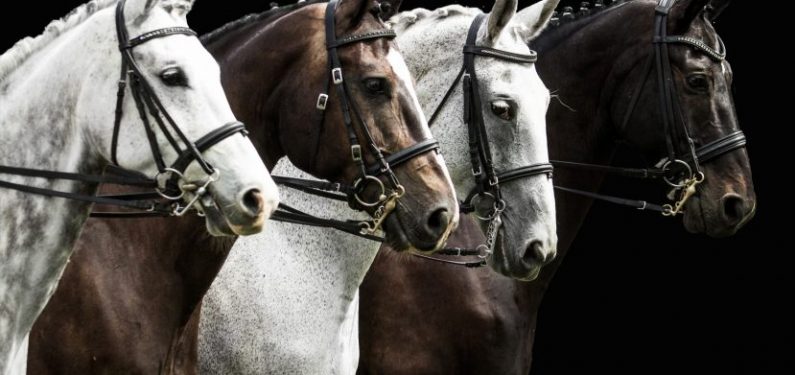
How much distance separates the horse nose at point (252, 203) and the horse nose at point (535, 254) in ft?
7.47

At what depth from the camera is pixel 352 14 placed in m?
7.02

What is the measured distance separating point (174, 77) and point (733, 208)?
4177mm

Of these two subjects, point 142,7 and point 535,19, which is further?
point 535,19

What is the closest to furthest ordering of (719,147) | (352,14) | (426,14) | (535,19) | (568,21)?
(352,14) → (426,14) → (535,19) → (719,147) → (568,21)

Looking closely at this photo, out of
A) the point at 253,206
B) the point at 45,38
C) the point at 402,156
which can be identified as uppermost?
the point at 45,38

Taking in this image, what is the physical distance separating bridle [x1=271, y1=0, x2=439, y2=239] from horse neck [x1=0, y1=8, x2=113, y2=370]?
43.7 inches

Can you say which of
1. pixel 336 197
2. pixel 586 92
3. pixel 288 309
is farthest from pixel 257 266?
pixel 586 92

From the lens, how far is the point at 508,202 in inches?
302

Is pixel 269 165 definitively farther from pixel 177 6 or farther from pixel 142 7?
pixel 142 7

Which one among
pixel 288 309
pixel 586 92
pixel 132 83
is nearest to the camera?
pixel 132 83

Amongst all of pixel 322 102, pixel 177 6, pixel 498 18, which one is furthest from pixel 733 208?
pixel 177 6

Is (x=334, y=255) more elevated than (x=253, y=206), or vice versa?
(x=253, y=206)

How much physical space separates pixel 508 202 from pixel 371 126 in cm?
120

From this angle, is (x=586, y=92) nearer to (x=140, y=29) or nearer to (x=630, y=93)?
(x=630, y=93)
